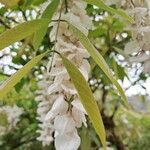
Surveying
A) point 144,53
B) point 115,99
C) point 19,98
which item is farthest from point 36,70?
point 144,53

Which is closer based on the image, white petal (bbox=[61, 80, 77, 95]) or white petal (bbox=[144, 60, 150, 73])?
white petal (bbox=[61, 80, 77, 95])

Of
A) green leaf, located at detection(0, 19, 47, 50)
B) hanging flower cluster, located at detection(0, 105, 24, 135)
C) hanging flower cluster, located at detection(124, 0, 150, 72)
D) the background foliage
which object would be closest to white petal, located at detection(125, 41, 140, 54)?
hanging flower cluster, located at detection(124, 0, 150, 72)

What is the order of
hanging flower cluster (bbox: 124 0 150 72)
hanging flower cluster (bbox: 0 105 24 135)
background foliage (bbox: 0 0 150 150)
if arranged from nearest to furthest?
hanging flower cluster (bbox: 124 0 150 72) < background foliage (bbox: 0 0 150 150) < hanging flower cluster (bbox: 0 105 24 135)

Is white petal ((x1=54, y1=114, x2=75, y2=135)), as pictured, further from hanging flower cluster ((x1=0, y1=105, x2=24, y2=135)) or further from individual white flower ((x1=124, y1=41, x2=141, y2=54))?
hanging flower cluster ((x1=0, y1=105, x2=24, y2=135))

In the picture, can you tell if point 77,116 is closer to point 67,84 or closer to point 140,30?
point 67,84

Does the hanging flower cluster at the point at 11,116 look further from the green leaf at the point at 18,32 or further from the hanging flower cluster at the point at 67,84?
the green leaf at the point at 18,32

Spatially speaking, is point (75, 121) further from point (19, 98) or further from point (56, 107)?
point (19, 98)
